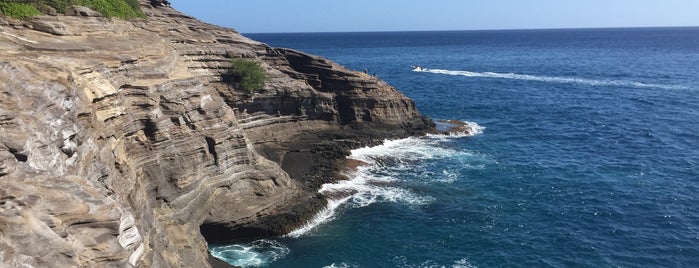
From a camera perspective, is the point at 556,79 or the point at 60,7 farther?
the point at 556,79

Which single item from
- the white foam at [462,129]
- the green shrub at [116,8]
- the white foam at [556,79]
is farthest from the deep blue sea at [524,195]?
the green shrub at [116,8]

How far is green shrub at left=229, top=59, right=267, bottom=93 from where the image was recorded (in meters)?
52.1

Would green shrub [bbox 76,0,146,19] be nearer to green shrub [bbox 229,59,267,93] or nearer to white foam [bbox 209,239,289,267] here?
green shrub [bbox 229,59,267,93]

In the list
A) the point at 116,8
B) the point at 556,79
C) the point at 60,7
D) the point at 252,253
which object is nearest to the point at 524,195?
the point at 252,253

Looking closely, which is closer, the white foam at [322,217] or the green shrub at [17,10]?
the green shrub at [17,10]

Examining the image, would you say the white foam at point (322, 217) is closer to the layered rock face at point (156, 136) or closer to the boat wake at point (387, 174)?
the boat wake at point (387, 174)

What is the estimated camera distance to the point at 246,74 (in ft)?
171

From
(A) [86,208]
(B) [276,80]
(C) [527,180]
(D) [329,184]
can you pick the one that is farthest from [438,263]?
(B) [276,80]

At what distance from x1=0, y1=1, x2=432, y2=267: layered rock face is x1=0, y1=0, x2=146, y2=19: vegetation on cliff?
1.15 metres

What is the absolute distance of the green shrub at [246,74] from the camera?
171 feet

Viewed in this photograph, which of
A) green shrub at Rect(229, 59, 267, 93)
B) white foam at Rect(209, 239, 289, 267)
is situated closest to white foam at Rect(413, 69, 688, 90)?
green shrub at Rect(229, 59, 267, 93)

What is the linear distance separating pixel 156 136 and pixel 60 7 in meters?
14.1

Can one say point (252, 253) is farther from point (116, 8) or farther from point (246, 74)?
point (116, 8)

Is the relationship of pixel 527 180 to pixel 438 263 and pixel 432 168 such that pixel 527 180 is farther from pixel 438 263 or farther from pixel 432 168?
pixel 438 263
